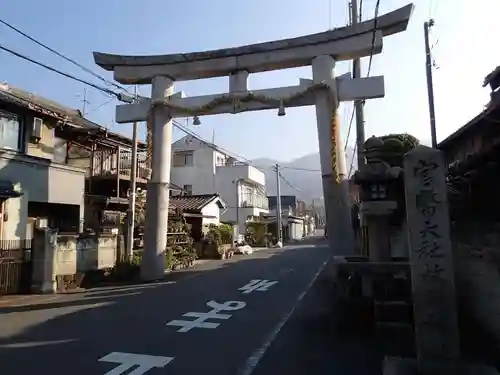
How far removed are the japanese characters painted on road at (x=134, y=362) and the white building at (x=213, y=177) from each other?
41323 mm

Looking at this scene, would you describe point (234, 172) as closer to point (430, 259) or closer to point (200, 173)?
point (200, 173)

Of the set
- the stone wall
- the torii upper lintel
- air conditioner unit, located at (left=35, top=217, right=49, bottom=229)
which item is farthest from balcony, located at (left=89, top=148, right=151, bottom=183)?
the torii upper lintel

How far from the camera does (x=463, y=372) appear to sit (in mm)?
5281

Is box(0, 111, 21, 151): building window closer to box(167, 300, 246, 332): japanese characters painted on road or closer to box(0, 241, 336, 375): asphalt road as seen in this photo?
box(0, 241, 336, 375): asphalt road

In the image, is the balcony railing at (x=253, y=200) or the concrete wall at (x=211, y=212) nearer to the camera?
the concrete wall at (x=211, y=212)

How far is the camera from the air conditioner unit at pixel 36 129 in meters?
16.5

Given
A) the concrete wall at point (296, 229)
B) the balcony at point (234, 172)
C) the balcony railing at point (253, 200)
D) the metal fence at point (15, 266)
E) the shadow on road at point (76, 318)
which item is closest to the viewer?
the shadow on road at point (76, 318)

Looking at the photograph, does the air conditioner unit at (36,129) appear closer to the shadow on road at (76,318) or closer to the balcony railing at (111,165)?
the balcony railing at (111,165)

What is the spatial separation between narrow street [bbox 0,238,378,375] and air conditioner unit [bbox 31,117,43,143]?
677 cm

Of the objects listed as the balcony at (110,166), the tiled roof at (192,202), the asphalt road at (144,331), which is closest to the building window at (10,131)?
the asphalt road at (144,331)

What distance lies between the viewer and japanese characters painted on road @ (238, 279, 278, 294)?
14263 millimetres

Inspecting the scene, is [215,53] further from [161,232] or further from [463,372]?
[463,372]

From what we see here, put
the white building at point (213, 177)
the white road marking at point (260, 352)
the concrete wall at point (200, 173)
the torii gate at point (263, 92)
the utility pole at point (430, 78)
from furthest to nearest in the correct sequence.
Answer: the concrete wall at point (200, 173), the white building at point (213, 177), the utility pole at point (430, 78), the torii gate at point (263, 92), the white road marking at point (260, 352)

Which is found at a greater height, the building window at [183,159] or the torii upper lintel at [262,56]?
the building window at [183,159]
